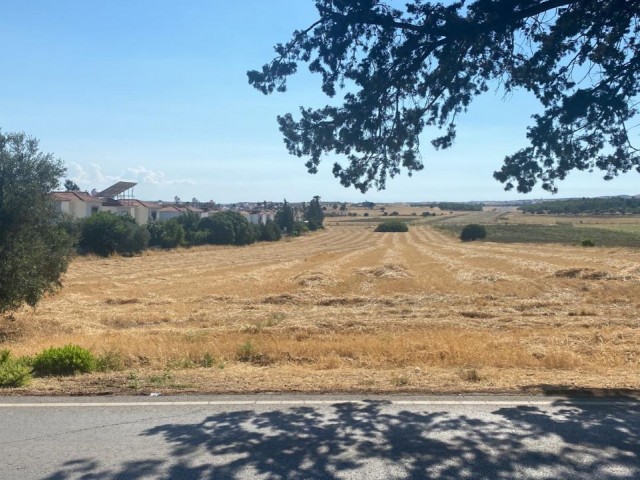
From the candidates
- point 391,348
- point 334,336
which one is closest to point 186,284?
point 334,336

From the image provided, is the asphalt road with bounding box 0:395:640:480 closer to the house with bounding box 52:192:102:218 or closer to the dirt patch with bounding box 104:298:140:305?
the dirt patch with bounding box 104:298:140:305

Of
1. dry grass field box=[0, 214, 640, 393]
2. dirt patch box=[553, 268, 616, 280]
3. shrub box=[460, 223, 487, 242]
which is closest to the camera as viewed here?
dry grass field box=[0, 214, 640, 393]

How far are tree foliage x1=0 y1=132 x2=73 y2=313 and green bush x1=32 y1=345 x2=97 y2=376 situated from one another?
1100 cm

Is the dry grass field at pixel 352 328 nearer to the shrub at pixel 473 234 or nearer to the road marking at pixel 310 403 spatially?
the road marking at pixel 310 403

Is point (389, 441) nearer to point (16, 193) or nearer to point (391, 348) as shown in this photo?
point (391, 348)

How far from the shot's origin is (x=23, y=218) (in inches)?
749

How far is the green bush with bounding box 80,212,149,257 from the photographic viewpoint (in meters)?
58.6

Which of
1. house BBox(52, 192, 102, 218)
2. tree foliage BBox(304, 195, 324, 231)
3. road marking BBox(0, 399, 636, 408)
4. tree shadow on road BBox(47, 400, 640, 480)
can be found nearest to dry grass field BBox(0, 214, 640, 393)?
road marking BBox(0, 399, 636, 408)

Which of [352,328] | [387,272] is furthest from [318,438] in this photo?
[387,272]

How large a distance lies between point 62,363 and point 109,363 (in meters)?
0.77

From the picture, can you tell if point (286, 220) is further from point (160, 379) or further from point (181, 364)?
point (160, 379)

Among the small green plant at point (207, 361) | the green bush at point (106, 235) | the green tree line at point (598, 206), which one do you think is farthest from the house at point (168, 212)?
the small green plant at point (207, 361)

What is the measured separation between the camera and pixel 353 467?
16.4 feet

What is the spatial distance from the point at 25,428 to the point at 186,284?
94.9 ft
